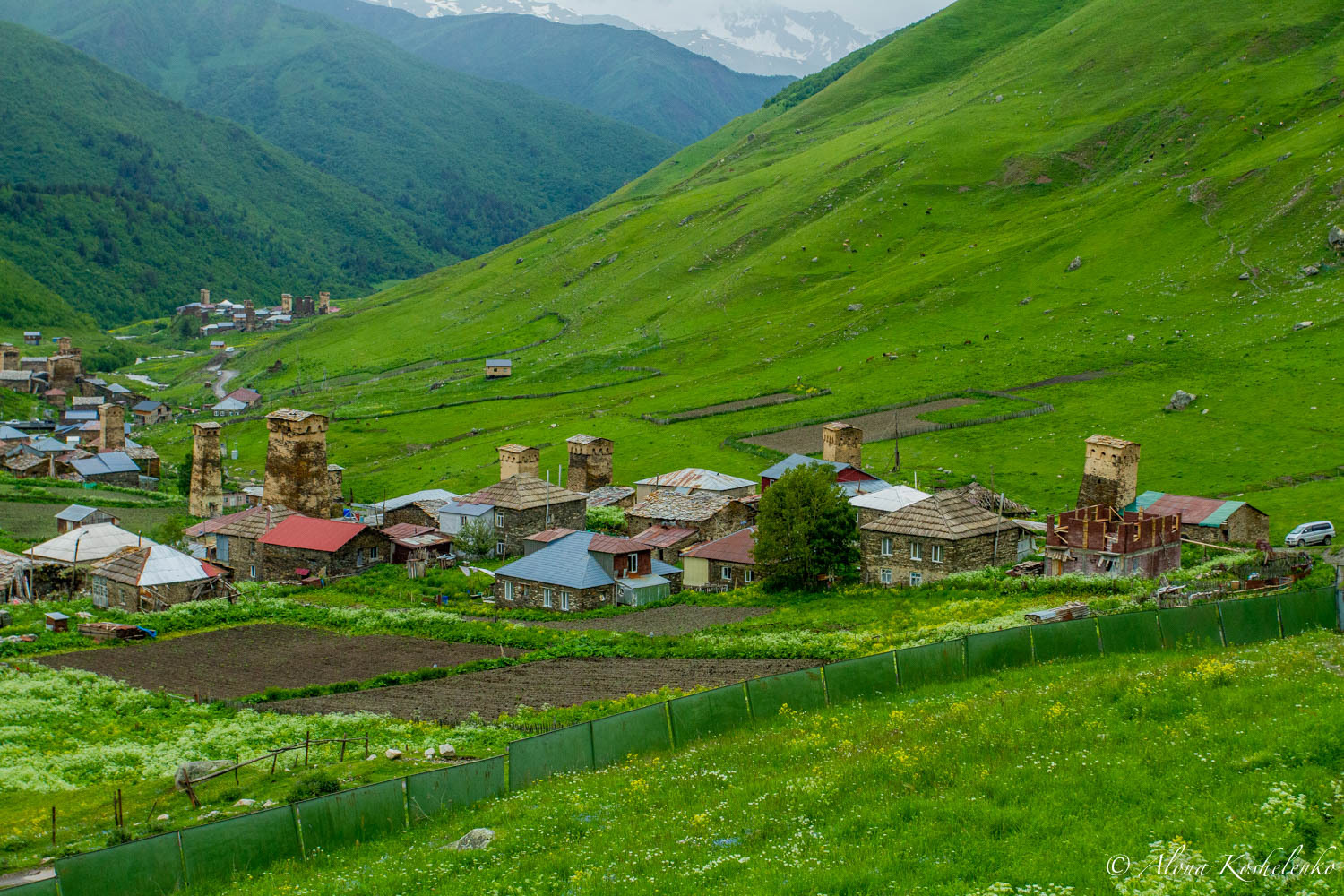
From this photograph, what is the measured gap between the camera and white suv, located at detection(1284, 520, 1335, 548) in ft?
182

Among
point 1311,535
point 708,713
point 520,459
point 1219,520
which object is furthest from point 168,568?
point 1311,535

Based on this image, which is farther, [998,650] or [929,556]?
[929,556]

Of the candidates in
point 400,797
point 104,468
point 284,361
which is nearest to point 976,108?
point 284,361

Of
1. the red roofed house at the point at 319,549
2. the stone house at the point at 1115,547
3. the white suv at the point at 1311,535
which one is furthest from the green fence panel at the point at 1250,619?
the red roofed house at the point at 319,549

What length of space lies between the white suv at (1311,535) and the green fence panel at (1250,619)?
33.4 meters

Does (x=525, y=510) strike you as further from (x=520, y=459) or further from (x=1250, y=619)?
(x=1250, y=619)

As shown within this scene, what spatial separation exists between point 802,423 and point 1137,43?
4621 inches

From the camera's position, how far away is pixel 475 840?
18.2m

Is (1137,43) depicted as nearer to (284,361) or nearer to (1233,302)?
(1233,302)

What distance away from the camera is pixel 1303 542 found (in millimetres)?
55688

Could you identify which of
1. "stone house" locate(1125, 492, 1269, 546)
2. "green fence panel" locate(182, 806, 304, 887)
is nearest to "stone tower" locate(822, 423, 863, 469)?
"stone house" locate(1125, 492, 1269, 546)

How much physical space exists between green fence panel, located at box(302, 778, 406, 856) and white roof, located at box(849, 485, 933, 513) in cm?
4293

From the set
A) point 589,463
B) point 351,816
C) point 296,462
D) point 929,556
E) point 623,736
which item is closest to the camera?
point 351,816

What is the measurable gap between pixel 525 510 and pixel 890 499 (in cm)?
2337
